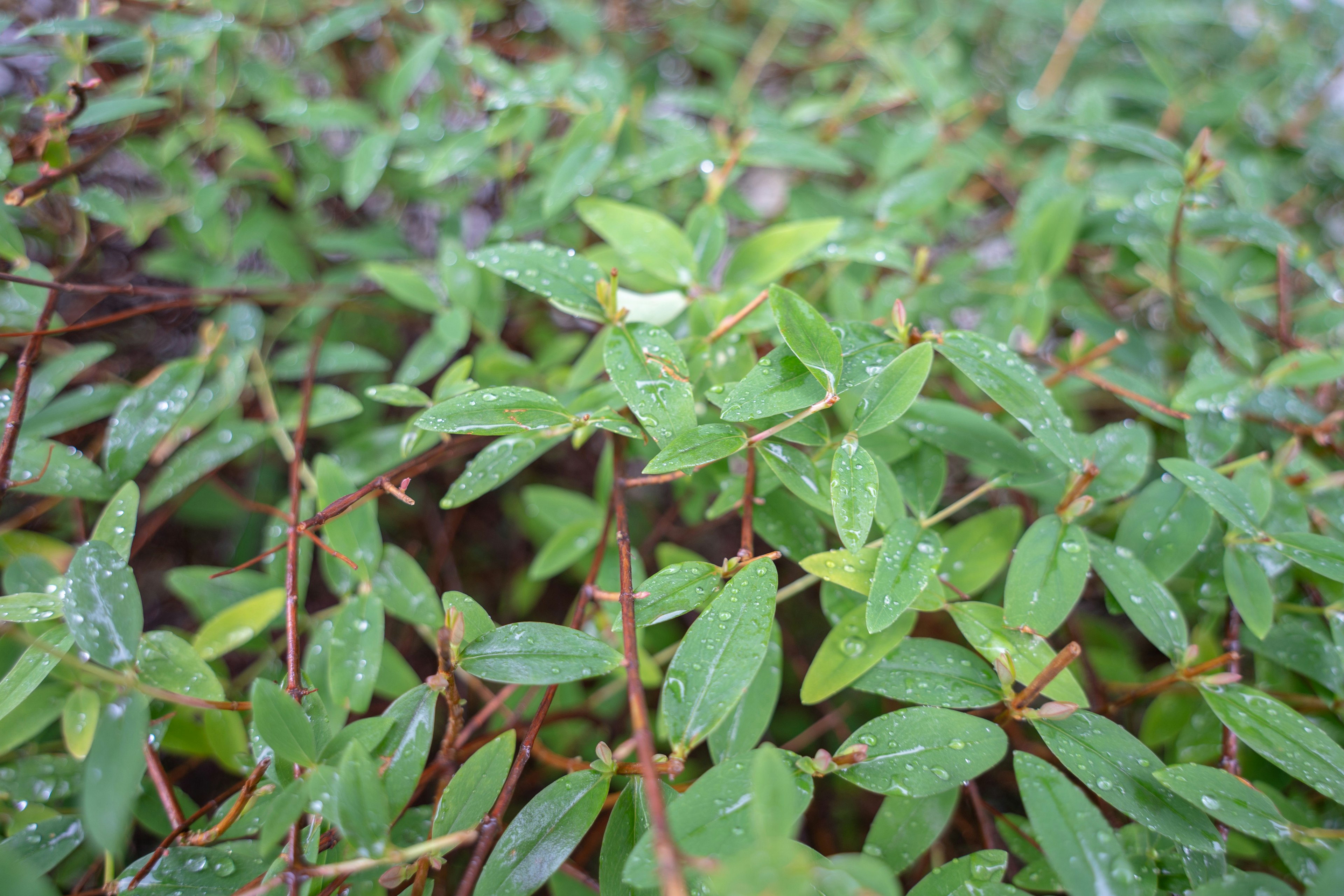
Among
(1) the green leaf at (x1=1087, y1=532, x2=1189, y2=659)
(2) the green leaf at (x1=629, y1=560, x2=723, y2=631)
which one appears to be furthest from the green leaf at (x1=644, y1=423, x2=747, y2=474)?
(1) the green leaf at (x1=1087, y1=532, x2=1189, y2=659)

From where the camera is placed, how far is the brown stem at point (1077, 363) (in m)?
0.90

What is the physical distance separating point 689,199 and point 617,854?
0.99 m

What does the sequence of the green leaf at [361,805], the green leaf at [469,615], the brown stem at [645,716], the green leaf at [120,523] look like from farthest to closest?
the green leaf at [120,523], the green leaf at [469,615], the green leaf at [361,805], the brown stem at [645,716]

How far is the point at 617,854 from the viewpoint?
2.24ft

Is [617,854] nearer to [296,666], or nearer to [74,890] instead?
[296,666]

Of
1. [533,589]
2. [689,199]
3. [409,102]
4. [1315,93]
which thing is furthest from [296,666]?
[1315,93]

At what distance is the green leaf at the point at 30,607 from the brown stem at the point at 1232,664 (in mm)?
1219

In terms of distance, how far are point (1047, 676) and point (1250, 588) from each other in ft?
1.15

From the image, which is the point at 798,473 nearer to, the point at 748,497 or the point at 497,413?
the point at 748,497

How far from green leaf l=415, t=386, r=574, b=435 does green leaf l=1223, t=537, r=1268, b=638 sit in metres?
0.77

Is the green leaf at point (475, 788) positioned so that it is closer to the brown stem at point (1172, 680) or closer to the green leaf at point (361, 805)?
the green leaf at point (361, 805)

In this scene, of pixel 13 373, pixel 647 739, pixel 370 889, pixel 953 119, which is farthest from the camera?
pixel 953 119

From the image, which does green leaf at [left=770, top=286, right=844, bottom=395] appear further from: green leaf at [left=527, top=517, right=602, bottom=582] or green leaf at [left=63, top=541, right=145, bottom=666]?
green leaf at [left=63, top=541, right=145, bottom=666]

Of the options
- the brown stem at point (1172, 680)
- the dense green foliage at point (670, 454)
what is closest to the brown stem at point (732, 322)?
the dense green foliage at point (670, 454)
